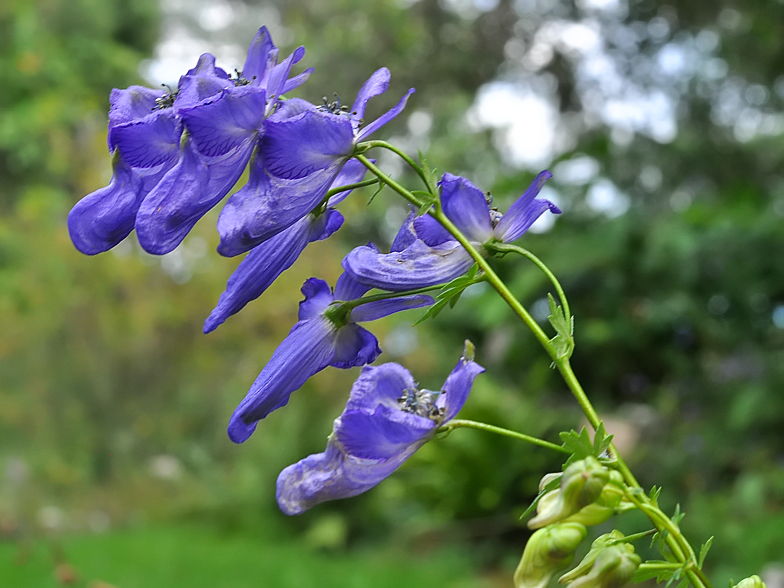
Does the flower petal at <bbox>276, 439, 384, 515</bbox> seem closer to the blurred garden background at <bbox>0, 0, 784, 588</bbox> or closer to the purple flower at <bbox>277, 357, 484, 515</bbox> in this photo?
the purple flower at <bbox>277, 357, 484, 515</bbox>

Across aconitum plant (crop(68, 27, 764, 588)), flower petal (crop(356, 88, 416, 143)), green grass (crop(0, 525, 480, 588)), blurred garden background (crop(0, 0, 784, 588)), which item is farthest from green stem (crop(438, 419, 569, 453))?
green grass (crop(0, 525, 480, 588))

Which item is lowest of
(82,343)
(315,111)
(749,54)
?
(82,343)

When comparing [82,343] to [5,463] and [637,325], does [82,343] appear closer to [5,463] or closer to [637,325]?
[5,463]

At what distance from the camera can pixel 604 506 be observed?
0.43m

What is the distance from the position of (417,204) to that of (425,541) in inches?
168

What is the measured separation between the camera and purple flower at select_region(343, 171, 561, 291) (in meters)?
0.54

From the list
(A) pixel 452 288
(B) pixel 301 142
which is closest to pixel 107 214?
(B) pixel 301 142

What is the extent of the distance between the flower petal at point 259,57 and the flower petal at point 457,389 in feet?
0.86

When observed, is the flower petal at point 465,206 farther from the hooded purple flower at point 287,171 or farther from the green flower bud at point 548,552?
the green flower bud at point 548,552

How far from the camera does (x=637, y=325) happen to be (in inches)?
152

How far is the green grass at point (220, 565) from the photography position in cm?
338

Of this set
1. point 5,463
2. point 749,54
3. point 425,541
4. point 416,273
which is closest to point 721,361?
point 749,54

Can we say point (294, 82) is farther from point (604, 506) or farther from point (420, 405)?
point (604, 506)

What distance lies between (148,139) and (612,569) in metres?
0.40
